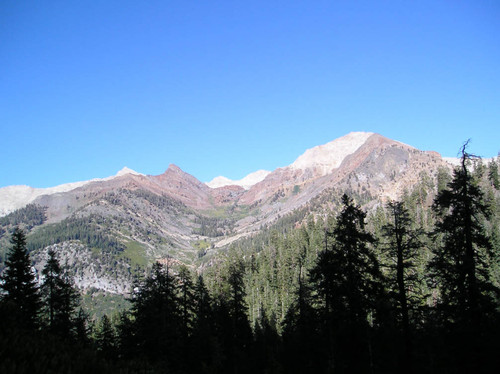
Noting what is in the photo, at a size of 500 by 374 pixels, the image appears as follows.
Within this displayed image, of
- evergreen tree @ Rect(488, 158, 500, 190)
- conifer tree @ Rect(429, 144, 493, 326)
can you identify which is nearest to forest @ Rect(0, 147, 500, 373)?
conifer tree @ Rect(429, 144, 493, 326)

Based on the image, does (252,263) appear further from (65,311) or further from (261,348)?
(65,311)

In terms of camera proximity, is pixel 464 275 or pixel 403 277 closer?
pixel 464 275

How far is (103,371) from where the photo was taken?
8125 millimetres

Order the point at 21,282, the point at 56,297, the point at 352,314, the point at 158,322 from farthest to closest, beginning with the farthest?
the point at 56,297 < the point at 21,282 < the point at 158,322 < the point at 352,314

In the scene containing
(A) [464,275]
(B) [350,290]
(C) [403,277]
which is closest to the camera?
(A) [464,275]

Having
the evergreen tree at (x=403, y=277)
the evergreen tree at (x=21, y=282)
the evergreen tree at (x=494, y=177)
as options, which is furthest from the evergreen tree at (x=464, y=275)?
the evergreen tree at (x=494, y=177)

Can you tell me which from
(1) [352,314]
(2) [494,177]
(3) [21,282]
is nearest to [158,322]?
(3) [21,282]

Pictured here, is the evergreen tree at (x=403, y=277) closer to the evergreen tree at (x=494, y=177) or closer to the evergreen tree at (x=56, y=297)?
the evergreen tree at (x=56, y=297)

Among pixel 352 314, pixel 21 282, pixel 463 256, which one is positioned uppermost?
pixel 463 256

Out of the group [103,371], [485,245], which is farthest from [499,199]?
[103,371]

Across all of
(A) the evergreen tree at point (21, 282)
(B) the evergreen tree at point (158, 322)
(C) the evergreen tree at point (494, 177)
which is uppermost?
(C) the evergreen tree at point (494, 177)

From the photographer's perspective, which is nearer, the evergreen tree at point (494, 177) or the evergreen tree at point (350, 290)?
the evergreen tree at point (350, 290)

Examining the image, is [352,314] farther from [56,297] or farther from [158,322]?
[56,297]

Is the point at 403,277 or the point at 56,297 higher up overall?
the point at 403,277
